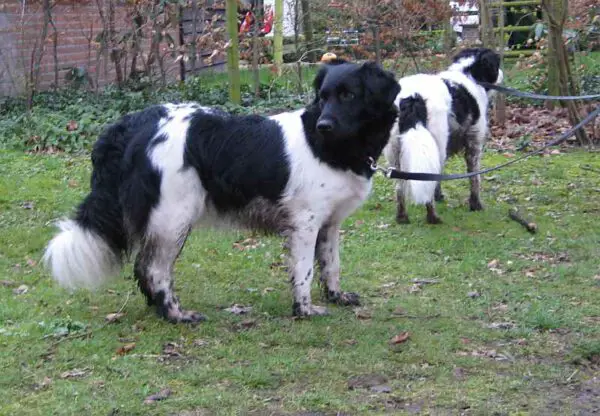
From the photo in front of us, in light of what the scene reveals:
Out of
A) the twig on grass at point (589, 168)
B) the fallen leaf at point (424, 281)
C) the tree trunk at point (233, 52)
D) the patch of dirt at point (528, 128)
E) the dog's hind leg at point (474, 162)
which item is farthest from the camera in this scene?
the tree trunk at point (233, 52)

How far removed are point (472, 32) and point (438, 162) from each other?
1170cm

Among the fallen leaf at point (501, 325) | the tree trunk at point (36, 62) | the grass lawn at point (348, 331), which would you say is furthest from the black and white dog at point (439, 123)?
the tree trunk at point (36, 62)

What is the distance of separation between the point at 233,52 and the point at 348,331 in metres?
7.96

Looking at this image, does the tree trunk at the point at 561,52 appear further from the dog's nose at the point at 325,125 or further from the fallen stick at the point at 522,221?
the dog's nose at the point at 325,125

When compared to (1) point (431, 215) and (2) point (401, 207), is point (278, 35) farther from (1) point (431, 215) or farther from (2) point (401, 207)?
(1) point (431, 215)

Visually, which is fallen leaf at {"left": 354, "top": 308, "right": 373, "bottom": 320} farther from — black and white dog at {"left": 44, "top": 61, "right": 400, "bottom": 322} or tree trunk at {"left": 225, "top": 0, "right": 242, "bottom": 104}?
tree trunk at {"left": 225, "top": 0, "right": 242, "bottom": 104}

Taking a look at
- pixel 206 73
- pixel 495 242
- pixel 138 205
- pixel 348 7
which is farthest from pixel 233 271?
pixel 206 73

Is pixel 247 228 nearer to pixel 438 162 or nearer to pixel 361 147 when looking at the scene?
pixel 361 147

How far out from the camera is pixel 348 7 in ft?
43.7

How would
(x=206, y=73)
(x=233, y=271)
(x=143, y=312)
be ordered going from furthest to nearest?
(x=206, y=73)
(x=233, y=271)
(x=143, y=312)

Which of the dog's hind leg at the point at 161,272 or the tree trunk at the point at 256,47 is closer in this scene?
Answer: the dog's hind leg at the point at 161,272

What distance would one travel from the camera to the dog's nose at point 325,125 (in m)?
5.34

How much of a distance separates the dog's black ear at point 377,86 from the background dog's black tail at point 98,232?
1.58 m

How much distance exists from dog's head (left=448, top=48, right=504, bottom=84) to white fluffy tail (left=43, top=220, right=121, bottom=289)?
4.65 metres
